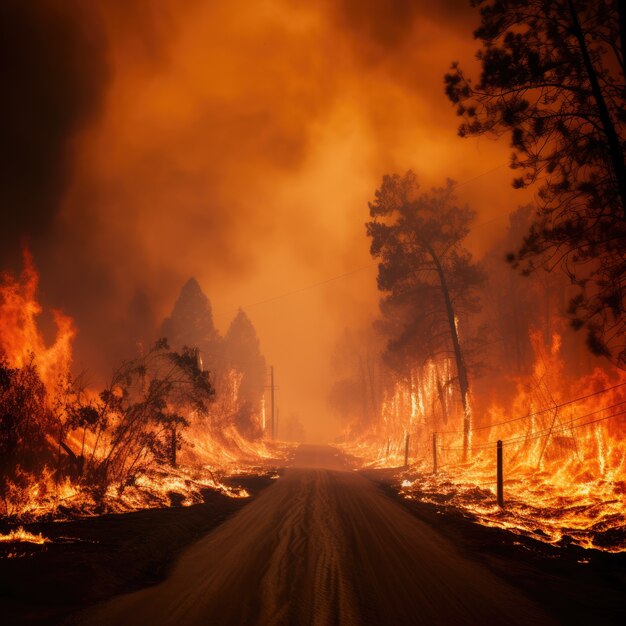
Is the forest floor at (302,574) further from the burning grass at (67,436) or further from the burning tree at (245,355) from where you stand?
the burning tree at (245,355)

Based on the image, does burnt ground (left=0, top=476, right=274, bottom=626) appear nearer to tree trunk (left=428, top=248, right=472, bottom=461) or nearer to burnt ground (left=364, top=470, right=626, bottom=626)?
burnt ground (left=364, top=470, right=626, bottom=626)

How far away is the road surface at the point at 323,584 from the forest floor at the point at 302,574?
0.08 ft

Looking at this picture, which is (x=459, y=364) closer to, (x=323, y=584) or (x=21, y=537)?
(x=323, y=584)

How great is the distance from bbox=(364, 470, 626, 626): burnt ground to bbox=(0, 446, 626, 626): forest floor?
28 millimetres

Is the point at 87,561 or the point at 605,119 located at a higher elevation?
the point at 605,119

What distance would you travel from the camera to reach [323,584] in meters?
5.77

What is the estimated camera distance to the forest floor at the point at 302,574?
4922 mm

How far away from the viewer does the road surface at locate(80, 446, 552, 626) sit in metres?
4.80

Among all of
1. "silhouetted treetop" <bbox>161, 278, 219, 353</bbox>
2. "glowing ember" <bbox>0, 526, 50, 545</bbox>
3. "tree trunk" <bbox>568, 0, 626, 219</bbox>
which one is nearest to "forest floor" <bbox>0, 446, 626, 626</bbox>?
"glowing ember" <bbox>0, 526, 50, 545</bbox>

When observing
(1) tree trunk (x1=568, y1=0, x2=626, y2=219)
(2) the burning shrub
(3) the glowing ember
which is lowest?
A: (3) the glowing ember

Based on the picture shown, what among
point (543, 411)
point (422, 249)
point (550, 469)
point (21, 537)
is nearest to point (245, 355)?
point (422, 249)

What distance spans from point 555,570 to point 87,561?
784cm

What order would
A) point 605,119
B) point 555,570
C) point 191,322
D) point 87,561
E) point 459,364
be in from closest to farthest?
point 87,561 < point 555,570 < point 605,119 < point 459,364 < point 191,322

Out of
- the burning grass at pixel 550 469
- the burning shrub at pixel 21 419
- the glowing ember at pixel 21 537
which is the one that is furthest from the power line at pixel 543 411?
the burning shrub at pixel 21 419
